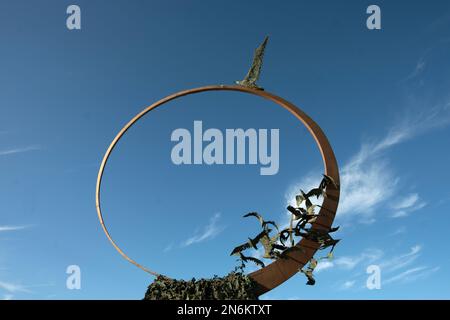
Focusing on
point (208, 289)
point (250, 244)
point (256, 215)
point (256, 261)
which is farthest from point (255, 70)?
point (208, 289)

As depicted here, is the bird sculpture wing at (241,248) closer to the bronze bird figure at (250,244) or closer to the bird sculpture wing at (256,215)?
the bronze bird figure at (250,244)

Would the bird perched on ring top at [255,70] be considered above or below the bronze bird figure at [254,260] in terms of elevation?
above

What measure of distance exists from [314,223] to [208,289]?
5.94ft

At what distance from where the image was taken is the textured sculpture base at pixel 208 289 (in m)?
7.64

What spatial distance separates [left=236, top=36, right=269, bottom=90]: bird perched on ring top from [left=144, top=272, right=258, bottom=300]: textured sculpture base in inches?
114

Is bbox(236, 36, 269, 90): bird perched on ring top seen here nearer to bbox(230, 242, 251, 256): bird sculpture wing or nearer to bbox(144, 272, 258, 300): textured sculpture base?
bbox(230, 242, 251, 256): bird sculpture wing

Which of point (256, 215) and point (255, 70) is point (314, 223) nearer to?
point (256, 215)

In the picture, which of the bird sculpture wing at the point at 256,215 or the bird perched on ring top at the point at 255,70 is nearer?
the bird sculpture wing at the point at 256,215

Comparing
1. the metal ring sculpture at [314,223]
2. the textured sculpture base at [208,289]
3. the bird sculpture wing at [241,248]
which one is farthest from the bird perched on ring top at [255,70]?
the textured sculpture base at [208,289]

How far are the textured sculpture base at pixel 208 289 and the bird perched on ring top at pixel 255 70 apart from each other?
9.47ft

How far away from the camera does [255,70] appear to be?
862 centimetres
